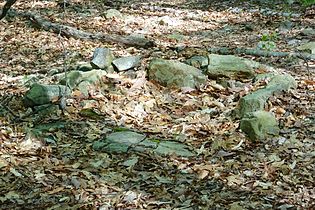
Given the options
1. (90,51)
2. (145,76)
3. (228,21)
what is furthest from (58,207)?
(228,21)

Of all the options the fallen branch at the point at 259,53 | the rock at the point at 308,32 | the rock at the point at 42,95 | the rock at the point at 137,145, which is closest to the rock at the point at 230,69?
the fallen branch at the point at 259,53

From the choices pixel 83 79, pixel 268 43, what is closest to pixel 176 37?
pixel 268 43

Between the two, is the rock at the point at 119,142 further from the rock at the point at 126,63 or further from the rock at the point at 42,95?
the rock at the point at 126,63

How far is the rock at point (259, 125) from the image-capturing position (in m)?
4.45

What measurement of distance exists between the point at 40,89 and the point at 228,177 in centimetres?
227

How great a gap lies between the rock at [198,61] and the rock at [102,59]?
97 centimetres

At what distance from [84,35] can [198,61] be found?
279 cm

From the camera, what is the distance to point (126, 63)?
602 cm

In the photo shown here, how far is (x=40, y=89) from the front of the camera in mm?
5148

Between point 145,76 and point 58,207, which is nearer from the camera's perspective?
point 58,207

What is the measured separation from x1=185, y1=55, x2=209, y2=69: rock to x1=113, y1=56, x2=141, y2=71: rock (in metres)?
0.65

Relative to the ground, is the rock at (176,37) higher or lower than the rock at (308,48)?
lower

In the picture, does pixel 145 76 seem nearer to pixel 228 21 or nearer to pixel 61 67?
pixel 61 67

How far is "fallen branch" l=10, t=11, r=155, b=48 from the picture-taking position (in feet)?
24.9
